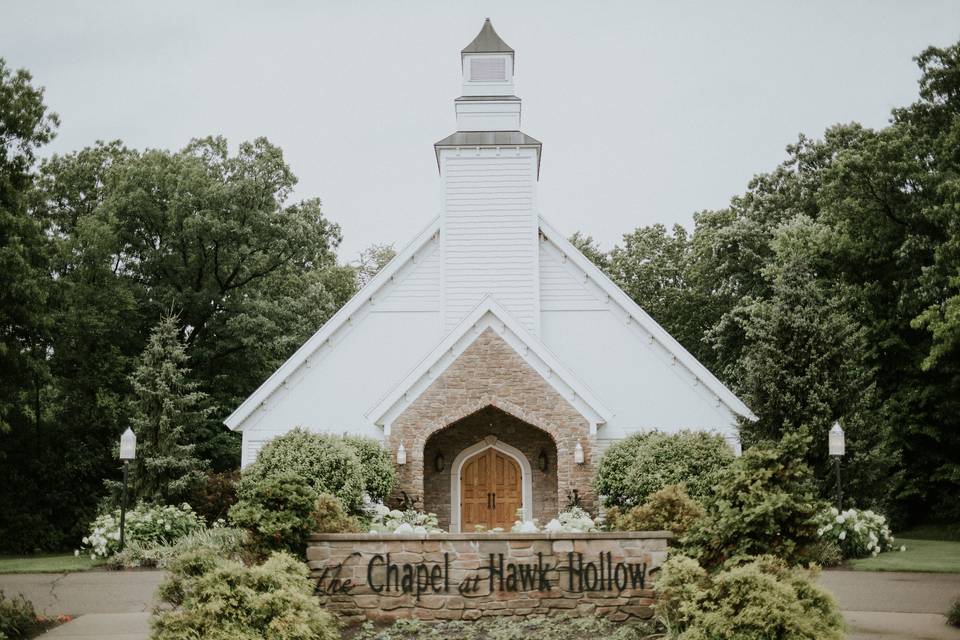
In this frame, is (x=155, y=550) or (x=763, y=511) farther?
(x=155, y=550)

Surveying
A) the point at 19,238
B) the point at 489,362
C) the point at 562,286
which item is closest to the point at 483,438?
the point at 489,362

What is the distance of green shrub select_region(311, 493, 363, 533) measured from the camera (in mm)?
12406

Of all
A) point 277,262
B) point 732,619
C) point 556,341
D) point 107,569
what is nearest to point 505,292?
point 556,341

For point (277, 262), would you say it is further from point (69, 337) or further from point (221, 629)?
point (221, 629)

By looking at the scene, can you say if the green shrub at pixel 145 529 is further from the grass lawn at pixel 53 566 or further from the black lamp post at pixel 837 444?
the black lamp post at pixel 837 444

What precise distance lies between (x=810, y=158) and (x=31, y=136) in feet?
96.3

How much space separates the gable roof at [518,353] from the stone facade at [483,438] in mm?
1719

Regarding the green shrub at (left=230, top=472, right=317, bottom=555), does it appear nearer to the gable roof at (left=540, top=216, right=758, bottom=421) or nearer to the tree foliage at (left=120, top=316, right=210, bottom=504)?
the gable roof at (left=540, top=216, right=758, bottom=421)

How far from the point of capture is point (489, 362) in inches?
741

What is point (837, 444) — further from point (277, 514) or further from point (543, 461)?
point (277, 514)

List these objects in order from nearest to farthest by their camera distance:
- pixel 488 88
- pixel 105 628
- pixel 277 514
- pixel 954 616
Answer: pixel 954 616
pixel 277 514
pixel 105 628
pixel 488 88

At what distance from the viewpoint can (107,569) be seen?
18.2m

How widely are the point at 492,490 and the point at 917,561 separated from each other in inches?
341

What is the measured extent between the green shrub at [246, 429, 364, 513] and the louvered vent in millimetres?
9961
